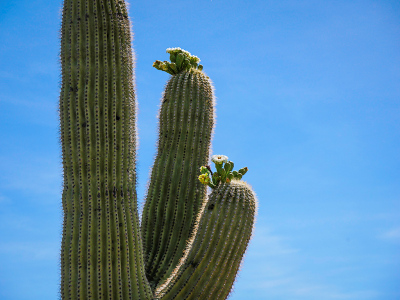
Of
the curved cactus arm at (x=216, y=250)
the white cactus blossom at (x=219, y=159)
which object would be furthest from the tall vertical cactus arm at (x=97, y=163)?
the white cactus blossom at (x=219, y=159)

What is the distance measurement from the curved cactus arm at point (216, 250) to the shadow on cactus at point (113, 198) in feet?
0.04

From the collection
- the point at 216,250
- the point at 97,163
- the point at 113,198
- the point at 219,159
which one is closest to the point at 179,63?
the point at 219,159

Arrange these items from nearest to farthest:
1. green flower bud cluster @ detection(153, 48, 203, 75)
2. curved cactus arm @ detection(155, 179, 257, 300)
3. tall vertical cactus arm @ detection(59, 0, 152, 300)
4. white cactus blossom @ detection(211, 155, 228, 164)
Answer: tall vertical cactus arm @ detection(59, 0, 152, 300) → curved cactus arm @ detection(155, 179, 257, 300) → white cactus blossom @ detection(211, 155, 228, 164) → green flower bud cluster @ detection(153, 48, 203, 75)

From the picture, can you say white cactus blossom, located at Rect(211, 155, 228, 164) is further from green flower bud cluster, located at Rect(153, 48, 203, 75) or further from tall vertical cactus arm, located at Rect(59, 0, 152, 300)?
green flower bud cluster, located at Rect(153, 48, 203, 75)

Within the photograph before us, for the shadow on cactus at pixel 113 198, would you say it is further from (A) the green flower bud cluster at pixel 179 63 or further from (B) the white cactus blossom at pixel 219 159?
(A) the green flower bud cluster at pixel 179 63

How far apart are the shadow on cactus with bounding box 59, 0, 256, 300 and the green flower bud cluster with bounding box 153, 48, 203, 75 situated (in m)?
1.46

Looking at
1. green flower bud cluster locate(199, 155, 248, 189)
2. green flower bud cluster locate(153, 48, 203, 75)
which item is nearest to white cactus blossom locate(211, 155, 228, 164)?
green flower bud cluster locate(199, 155, 248, 189)

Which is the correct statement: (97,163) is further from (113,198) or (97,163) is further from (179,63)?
(179,63)

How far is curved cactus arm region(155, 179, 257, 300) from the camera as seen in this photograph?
6254 millimetres

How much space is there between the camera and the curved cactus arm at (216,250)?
6254mm

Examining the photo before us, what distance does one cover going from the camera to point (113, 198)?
599cm

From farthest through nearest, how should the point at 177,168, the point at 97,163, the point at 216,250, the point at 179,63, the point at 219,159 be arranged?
the point at 179,63
the point at 177,168
the point at 219,159
the point at 216,250
the point at 97,163

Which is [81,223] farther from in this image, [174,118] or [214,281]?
[174,118]

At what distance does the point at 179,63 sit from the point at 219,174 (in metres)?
2.04
